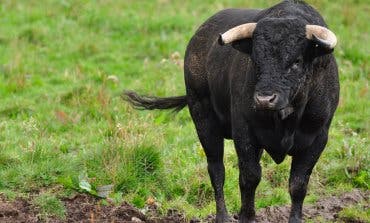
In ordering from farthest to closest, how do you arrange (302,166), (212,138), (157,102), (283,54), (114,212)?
1. (157,102)
2. (212,138)
3. (114,212)
4. (302,166)
5. (283,54)

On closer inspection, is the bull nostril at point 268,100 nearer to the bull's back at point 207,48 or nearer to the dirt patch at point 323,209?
the bull's back at point 207,48

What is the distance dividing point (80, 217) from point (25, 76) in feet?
16.8

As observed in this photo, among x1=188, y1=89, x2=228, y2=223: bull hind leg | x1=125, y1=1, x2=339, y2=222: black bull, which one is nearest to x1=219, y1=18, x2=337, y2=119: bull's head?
x1=125, y1=1, x2=339, y2=222: black bull

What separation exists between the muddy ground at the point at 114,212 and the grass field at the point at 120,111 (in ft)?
0.40

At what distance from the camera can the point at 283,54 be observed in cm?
620

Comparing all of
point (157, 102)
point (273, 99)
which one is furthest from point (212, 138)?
point (273, 99)

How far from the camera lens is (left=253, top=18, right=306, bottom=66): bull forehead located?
20.4ft

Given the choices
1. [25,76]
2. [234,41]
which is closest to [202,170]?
[234,41]

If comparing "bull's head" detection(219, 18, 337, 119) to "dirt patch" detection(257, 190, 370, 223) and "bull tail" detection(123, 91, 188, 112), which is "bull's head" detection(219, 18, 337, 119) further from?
"bull tail" detection(123, 91, 188, 112)

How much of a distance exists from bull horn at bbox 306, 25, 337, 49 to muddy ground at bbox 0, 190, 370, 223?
222 cm

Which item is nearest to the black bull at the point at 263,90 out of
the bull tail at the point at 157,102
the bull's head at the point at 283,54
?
the bull's head at the point at 283,54

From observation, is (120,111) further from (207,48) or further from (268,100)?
(268,100)

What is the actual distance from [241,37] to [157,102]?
2602 mm

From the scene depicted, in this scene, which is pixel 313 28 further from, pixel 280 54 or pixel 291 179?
pixel 291 179
